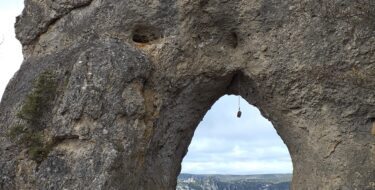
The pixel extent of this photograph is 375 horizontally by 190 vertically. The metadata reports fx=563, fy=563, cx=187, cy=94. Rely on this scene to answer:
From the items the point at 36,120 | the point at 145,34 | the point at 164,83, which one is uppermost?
the point at 145,34

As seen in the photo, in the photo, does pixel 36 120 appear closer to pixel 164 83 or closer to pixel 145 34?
pixel 164 83

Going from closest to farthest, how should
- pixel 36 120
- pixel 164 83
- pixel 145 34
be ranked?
pixel 36 120 < pixel 164 83 < pixel 145 34

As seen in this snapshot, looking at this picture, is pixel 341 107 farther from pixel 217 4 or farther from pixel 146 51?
pixel 146 51

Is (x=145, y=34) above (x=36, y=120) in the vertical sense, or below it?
above

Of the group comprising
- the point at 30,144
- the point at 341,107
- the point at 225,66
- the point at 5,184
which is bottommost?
the point at 5,184

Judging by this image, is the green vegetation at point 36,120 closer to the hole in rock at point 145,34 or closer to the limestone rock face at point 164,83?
the limestone rock face at point 164,83

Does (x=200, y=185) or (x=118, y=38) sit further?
(x=200, y=185)

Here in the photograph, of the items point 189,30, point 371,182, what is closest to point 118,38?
point 189,30

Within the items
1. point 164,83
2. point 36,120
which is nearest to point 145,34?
point 164,83
